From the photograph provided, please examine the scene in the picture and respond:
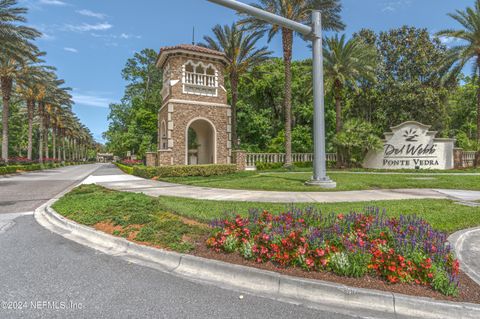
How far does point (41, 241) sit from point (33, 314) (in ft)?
10.1

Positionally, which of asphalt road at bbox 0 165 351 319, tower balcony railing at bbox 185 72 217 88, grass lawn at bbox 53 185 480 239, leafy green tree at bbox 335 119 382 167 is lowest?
asphalt road at bbox 0 165 351 319

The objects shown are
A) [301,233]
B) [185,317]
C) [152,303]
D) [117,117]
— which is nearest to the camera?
[185,317]

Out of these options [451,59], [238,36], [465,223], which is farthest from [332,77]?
[465,223]

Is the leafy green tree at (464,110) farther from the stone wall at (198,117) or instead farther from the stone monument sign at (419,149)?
the stone wall at (198,117)

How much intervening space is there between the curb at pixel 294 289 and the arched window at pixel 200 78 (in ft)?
55.4

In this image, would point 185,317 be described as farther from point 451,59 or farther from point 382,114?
point 382,114

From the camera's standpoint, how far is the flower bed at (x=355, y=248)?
131 inches

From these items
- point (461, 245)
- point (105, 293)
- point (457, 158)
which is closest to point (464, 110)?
point (457, 158)

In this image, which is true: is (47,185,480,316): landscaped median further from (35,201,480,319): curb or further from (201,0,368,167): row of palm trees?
(201,0,368,167): row of palm trees

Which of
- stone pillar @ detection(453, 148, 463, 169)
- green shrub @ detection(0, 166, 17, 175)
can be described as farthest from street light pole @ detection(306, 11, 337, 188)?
green shrub @ detection(0, 166, 17, 175)

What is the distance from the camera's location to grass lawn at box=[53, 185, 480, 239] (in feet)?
17.2

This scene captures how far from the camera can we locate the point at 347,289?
316 cm

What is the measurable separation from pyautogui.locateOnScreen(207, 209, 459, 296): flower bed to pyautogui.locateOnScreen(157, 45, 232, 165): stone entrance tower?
15.6 meters

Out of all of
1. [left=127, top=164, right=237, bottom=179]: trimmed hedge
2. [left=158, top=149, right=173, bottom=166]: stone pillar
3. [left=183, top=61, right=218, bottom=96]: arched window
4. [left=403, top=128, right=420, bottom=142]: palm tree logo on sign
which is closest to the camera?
[left=127, top=164, right=237, bottom=179]: trimmed hedge
